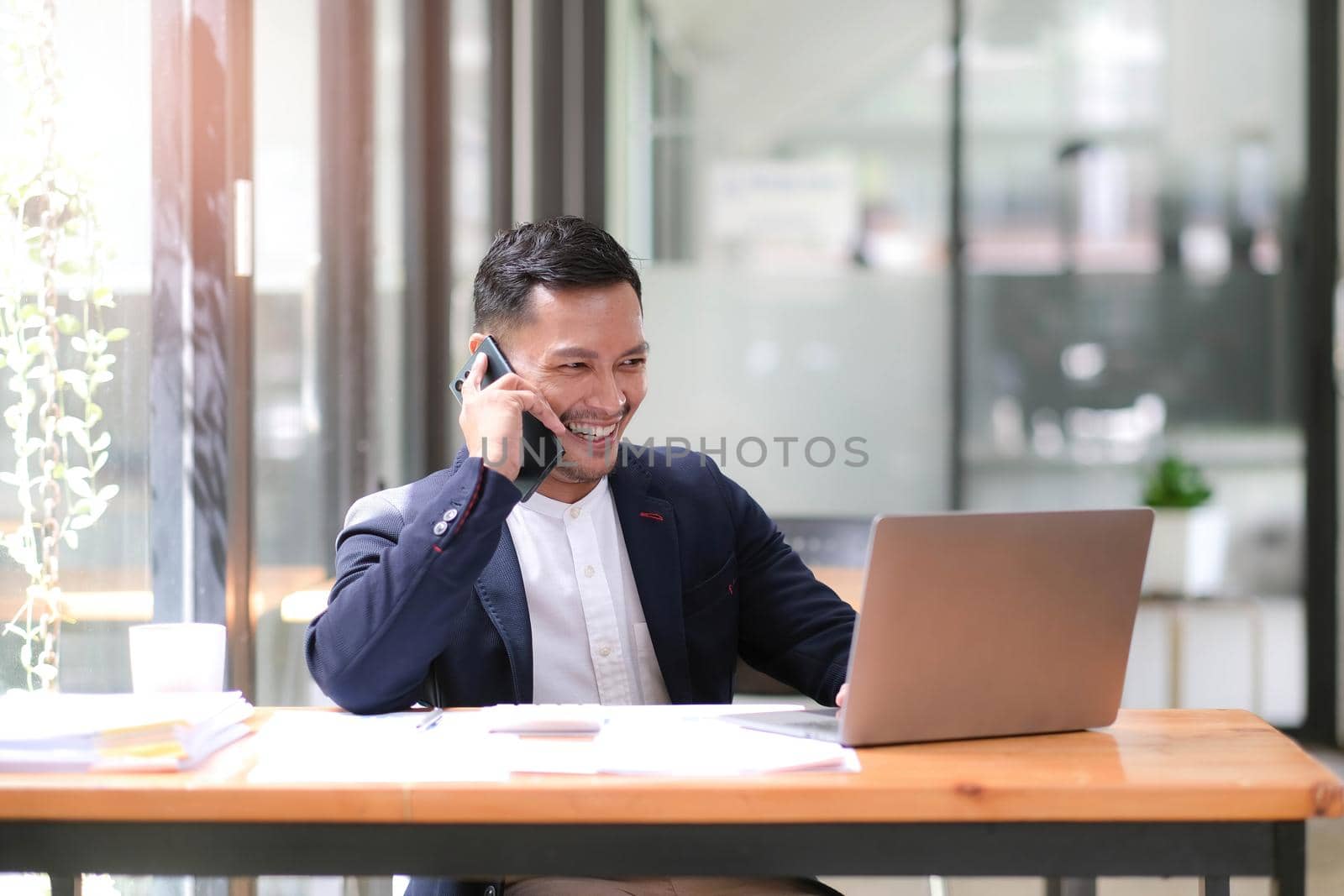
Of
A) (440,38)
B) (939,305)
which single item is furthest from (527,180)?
(939,305)

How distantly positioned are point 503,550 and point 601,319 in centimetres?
35

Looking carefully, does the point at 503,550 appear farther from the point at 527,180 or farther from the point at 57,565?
the point at 527,180

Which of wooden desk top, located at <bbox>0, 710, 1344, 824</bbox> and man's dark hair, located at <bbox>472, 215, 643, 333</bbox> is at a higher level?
man's dark hair, located at <bbox>472, 215, 643, 333</bbox>

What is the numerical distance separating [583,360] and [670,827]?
0.81 metres

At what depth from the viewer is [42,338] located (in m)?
1.68

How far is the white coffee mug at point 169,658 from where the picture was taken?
1.56 meters

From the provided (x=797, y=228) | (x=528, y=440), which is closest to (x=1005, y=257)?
(x=797, y=228)

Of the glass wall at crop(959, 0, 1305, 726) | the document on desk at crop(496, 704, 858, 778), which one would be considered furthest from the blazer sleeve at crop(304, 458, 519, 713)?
the glass wall at crop(959, 0, 1305, 726)

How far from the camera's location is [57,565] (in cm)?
174

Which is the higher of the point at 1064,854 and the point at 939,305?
the point at 939,305

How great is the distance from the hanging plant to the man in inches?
15.0

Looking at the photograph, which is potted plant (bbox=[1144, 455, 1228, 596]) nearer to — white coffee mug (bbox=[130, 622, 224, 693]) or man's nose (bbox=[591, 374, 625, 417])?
man's nose (bbox=[591, 374, 625, 417])

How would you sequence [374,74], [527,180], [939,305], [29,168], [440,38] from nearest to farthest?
[29,168] < [374,74] < [440,38] < [527,180] < [939,305]

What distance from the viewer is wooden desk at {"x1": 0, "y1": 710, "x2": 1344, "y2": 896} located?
3.88 feet
